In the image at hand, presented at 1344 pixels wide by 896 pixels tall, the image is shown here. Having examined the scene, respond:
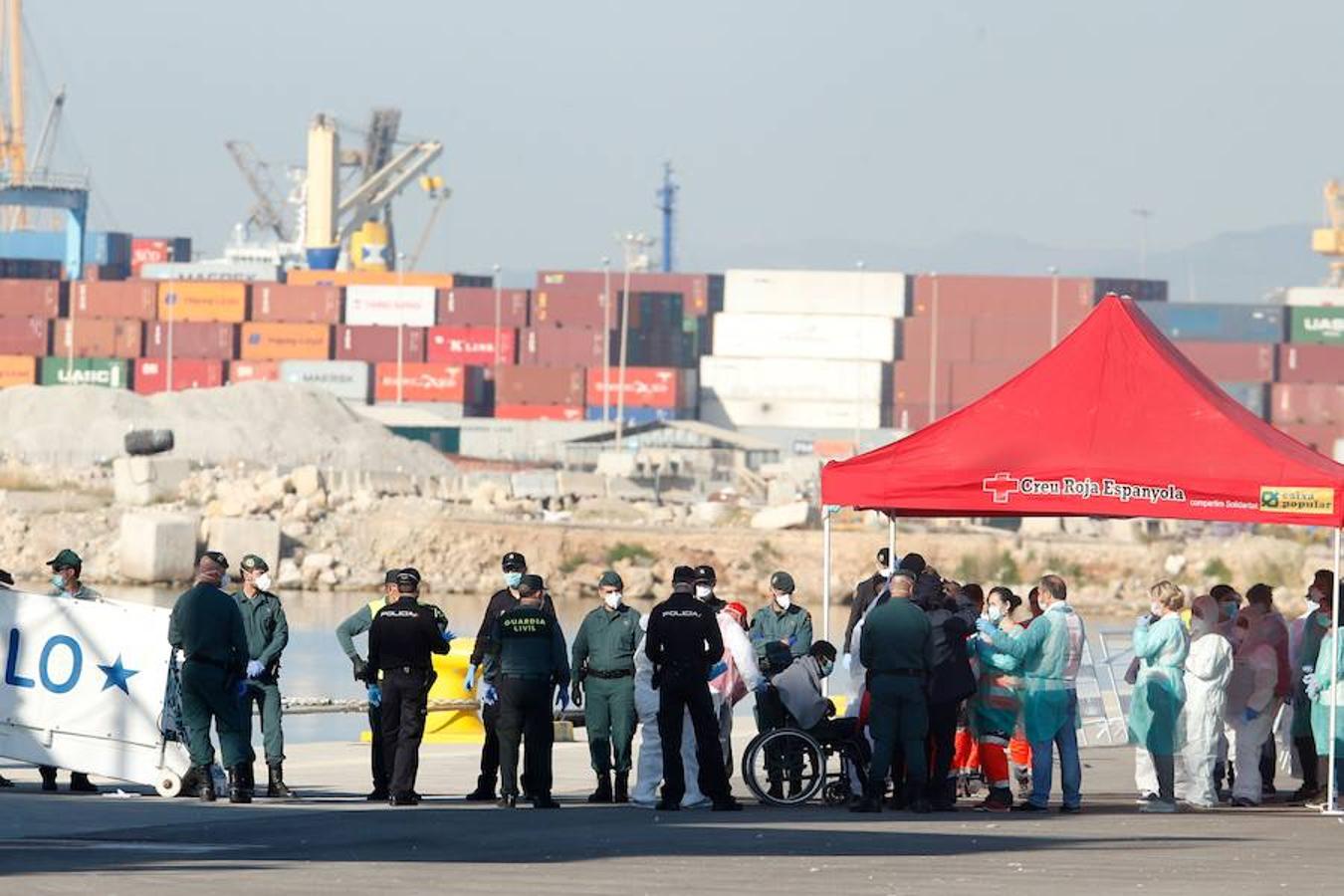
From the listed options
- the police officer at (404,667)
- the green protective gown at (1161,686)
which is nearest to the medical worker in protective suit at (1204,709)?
the green protective gown at (1161,686)

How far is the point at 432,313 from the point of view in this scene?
13038 cm

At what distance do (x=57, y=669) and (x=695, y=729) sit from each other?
3744 mm

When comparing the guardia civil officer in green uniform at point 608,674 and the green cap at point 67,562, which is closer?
the guardia civil officer in green uniform at point 608,674

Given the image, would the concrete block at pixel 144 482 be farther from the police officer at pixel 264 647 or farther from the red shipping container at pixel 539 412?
the police officer at pixel 264 647

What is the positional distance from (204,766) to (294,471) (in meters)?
63.1

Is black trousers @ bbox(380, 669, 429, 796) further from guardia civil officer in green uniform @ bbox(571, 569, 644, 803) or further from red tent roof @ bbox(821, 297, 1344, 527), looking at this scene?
red tent roof @ bbox(821, 297, 1344, 527)

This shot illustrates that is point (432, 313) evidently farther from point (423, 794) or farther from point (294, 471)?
point (423, 794)

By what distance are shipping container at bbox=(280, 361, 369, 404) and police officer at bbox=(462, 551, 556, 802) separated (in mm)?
108457

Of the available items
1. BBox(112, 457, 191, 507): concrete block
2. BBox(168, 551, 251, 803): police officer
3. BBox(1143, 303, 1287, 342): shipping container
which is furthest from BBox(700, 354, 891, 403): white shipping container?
BBox(168, 551, 251, 803): police officer

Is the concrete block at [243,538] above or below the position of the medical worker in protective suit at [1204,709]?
above

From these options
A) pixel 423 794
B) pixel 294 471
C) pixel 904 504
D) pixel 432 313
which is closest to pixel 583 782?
pixel 423 794

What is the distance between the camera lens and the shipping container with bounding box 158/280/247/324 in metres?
128

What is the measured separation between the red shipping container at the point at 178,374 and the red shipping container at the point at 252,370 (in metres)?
0.54

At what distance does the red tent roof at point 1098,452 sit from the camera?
53.5 feet
